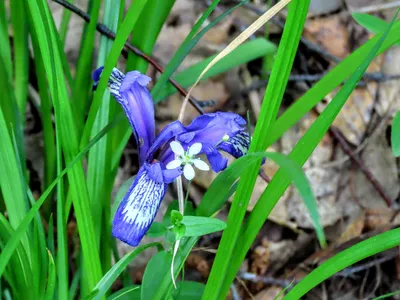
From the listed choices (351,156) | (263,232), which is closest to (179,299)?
(263,232)

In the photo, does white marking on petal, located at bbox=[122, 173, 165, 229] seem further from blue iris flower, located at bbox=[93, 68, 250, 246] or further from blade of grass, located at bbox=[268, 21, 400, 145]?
blade of grass, located at bbox=[268, 21, 400, 145]

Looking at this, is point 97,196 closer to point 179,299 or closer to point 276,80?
point 179,299

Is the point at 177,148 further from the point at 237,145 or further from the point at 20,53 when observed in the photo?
the point at 20,53

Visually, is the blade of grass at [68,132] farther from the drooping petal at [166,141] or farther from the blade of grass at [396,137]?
the blade of grass at [396,137]

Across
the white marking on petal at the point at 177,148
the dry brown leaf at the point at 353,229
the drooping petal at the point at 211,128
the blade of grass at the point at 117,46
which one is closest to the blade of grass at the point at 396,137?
the drooping petal at the point at 211,128

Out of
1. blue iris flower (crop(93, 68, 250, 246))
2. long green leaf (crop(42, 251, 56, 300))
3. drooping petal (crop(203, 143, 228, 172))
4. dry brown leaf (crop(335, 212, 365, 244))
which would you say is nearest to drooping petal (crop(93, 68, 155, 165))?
blue iris flower (crop(93, 68, 250, 246))

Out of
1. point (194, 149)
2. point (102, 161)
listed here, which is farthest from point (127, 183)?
point (194, 149)

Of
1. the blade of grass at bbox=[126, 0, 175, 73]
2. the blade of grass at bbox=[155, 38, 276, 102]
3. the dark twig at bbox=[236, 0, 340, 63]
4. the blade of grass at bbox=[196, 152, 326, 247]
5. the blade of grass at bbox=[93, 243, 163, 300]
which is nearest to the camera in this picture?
the blade of grass at bbox=[196, 152, 326, 247]

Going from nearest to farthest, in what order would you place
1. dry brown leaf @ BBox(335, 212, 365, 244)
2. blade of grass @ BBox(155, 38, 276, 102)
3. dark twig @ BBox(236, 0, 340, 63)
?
blade of grass @ BBox(155, 38, 276, 102) < dry brown leaf @ BBox(335, 212, 365, 244) < dark twig @ BBox(236, 0, 340, 63)
